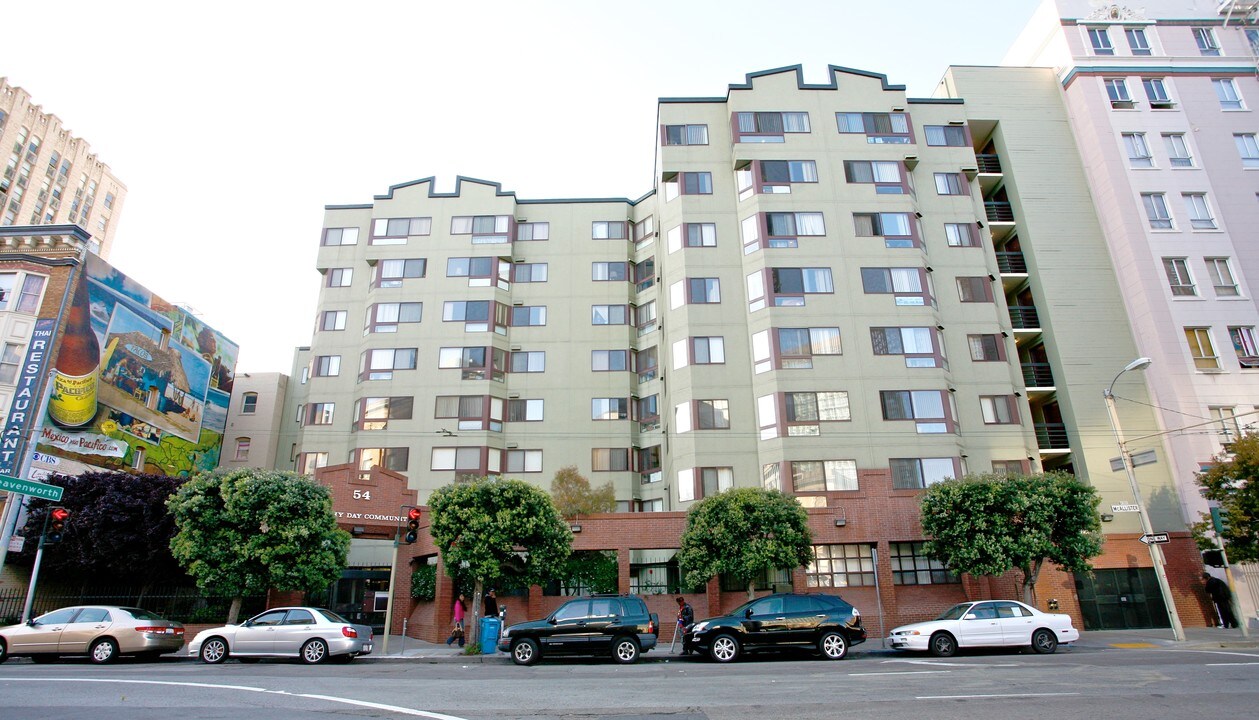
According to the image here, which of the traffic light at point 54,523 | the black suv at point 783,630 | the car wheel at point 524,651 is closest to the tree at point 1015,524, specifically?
the black suv at point 783,630

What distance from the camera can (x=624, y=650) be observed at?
18.3 metres

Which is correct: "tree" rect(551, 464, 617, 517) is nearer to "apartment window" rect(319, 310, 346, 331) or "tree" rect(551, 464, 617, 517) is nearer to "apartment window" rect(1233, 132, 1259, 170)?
"apartment window" rect(319, 310, 346, 331)

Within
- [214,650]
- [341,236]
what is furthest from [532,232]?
[214,650]

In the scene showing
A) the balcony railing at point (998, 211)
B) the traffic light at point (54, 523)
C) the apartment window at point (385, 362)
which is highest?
the balcony railing at point (998, 211)

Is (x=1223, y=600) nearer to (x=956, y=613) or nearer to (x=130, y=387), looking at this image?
(x=956, y=613)

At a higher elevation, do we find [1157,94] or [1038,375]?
[1157,94]

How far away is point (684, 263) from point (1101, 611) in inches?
885

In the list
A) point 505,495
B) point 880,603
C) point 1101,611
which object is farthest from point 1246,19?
point 505,495

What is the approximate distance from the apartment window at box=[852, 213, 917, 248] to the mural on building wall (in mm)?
38612

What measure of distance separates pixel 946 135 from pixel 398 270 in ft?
102

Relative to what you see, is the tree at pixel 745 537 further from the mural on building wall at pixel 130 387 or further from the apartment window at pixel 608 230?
the mural on building wall at pixel 130 387

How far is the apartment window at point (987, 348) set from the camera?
32.2 metres

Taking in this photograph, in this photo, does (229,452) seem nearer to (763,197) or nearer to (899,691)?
(763,197)

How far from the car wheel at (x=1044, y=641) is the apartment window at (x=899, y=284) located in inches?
652
